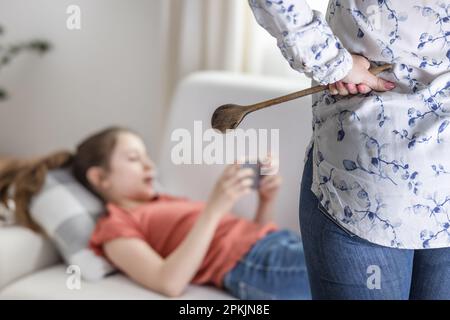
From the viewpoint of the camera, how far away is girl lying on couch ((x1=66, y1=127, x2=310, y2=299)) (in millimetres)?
1326

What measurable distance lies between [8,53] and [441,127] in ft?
6.74

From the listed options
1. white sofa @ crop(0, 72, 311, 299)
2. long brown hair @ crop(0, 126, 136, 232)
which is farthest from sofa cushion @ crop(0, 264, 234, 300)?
long brown hair @ crop(0, 126, 136, 232)

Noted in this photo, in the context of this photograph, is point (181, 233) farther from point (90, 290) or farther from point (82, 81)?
point (82, 81)

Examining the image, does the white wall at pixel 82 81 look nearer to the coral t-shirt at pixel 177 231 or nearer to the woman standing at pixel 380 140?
the coral t-shirt at pixel 177 231

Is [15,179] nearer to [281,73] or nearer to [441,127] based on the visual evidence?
[281,73]

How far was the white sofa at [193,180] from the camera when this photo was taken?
137 cm

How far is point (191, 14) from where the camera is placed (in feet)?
6.47

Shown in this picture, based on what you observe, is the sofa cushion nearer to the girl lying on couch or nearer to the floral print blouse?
the girl lying on couch

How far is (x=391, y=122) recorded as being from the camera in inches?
27.0

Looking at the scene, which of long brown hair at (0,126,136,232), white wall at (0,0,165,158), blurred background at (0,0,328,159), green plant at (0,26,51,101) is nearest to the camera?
long brown hair at (0,126,136,232)

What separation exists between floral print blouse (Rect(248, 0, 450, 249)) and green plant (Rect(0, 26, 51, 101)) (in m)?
1.87

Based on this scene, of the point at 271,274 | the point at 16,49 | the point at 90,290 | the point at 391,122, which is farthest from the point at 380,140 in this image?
the point at 16,49

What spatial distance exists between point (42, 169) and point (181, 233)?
0.35 m

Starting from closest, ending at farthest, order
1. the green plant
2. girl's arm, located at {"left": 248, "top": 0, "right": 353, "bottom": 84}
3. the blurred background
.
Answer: girl's arm, located at {"left": 248, "top": 0, "right": 353, "bottom": 84} < the blurred background < the green plant
